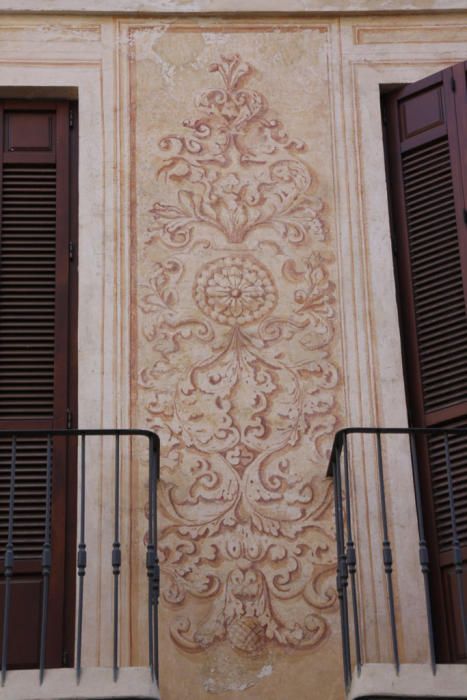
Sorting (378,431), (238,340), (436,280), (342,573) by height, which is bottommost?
(342,573)

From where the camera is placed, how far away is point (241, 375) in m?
7.62

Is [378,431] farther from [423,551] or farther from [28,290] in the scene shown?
[28,290]

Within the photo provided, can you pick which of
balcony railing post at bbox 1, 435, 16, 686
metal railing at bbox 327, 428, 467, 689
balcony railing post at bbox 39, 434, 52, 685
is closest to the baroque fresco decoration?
metal railing at bbox 327, 428, 467, 689

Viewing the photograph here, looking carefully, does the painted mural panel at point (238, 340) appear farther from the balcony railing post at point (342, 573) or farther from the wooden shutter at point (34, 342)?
the wooden shutter at point (34, 342)

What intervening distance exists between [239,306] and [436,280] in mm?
908

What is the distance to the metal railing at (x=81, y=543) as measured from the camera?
661cm

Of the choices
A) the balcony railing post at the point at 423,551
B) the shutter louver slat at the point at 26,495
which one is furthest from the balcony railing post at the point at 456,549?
the shutter louver slat at the point at 26,495

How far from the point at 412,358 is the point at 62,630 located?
6.49ft

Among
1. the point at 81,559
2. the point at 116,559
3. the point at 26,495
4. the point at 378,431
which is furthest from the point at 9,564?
the point at 378,431

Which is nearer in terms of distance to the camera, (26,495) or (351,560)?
(351,560)

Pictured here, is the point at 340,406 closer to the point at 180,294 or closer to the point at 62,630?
the point at 180,294

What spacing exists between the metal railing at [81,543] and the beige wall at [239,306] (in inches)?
4.8

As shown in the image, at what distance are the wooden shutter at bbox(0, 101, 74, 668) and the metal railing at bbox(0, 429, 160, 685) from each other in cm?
4

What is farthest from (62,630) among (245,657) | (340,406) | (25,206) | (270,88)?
(270,88)
